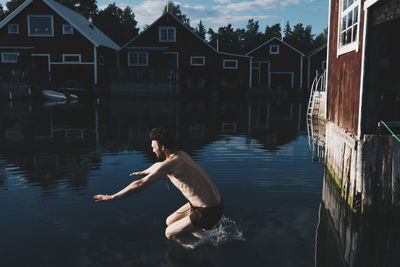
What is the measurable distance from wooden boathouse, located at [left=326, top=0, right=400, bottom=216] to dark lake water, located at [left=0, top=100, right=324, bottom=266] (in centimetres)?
97

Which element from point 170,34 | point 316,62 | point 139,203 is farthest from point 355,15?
point 316,62

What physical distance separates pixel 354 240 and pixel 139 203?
12.3ft

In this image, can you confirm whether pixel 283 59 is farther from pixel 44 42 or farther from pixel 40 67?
pixel 40 67

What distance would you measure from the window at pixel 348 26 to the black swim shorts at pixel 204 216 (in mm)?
4023

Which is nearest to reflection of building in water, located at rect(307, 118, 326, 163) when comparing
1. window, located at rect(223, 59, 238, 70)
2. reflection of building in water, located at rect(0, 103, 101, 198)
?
reflection of building in water, located at rect(0, 103, 101, 198)

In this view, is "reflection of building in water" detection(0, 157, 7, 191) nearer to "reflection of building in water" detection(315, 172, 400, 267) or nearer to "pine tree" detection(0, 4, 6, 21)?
"reflection of building in water" detection(315, 172, 400, 267)

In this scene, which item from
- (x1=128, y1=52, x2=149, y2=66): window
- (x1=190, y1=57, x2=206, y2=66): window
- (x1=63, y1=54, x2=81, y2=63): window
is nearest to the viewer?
(x1=63, y1=54, x2=81, y2=63): window

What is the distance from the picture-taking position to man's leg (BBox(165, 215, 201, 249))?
5.07 metres

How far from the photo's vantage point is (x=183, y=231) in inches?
201

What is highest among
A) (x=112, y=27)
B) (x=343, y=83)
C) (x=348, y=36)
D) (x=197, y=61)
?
(x=112, y=27)

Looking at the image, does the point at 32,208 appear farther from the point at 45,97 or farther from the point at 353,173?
the point at 45,97

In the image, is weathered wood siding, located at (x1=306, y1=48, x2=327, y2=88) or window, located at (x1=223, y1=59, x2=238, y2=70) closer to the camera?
window, located at (x1=223, y1=59, x2=238, y2=70)

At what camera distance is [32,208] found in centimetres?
707

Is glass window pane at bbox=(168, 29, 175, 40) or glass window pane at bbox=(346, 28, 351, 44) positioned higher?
glass window pane at bbox=(168, 29, 175, 40)
